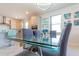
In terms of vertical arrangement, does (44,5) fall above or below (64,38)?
above

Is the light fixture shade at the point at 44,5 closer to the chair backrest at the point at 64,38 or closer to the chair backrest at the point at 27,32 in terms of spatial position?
the chair backrest at the point at 64,38

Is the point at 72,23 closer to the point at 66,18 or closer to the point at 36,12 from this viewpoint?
the point at 66,18

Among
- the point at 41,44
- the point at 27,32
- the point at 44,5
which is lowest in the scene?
the point at 41,44

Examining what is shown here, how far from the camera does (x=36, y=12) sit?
A: 0.98 metres

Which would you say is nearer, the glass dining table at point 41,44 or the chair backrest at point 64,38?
the chair backrest at point 64,38

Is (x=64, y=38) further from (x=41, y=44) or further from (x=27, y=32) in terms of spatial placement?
(x=27, y=32)

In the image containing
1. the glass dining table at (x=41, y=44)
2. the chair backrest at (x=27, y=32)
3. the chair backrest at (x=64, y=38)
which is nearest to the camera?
the chair backrest at (x=64, y=38)

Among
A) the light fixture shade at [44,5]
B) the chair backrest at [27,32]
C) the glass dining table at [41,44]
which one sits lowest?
the glass dining table at [41,44]

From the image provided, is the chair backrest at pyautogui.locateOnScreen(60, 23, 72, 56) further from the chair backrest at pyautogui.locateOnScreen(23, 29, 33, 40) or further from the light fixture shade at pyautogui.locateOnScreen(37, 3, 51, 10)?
the chair backrest at pyautogui.locateOnScreen(23, 29, 33, 40)

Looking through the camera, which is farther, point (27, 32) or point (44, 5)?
point (27, 32)

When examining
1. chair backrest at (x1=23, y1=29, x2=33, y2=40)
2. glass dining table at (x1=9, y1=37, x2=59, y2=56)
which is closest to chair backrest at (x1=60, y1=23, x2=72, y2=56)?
glass dining table at (x1=9, y1=37, x2=59, y2=56)

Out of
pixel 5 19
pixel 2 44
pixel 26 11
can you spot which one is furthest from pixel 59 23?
pixel 2 44

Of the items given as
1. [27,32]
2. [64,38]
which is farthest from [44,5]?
[27,32]

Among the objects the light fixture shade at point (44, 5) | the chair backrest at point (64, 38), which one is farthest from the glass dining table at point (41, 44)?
the light fixture shade at point (44, 5)
